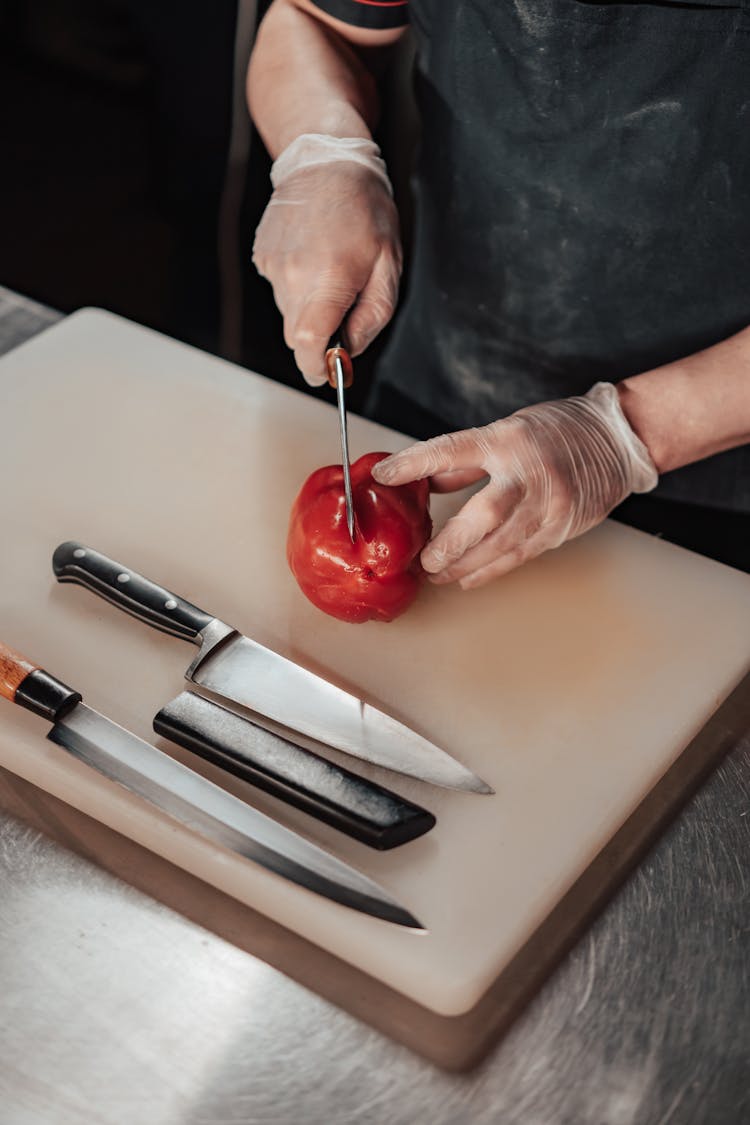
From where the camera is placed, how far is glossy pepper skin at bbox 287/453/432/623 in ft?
4.06

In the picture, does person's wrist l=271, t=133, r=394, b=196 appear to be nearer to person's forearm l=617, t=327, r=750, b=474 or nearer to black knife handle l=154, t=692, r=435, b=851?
person's forearm l=617, t=327, r=750, b=474

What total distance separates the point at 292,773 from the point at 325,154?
881mm

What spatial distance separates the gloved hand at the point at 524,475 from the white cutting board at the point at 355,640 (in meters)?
0.06

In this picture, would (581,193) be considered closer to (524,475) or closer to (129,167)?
(524,475)

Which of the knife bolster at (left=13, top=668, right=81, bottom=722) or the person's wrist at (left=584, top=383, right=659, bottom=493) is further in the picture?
the person's wrist at (left=584, top=383, right=659, bottom=493)

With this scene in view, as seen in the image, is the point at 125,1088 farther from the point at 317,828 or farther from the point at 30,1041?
the point at 317,828

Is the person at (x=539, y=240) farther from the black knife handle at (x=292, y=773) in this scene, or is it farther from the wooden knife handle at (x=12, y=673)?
the wooden knife handle at (x=12, y=673)

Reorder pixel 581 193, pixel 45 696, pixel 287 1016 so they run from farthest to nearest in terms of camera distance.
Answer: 1. pixel 581 193
2. pixel 45 696
3. pixel 287 1016

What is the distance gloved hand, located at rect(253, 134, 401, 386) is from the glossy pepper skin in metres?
0.24

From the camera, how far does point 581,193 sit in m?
1.51

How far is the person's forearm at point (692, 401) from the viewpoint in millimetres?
1394

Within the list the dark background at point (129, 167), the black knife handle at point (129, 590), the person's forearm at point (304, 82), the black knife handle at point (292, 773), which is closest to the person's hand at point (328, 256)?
the person's forearm at point (304, 82)

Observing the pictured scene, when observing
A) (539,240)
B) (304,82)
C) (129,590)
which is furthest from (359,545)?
(304,82)

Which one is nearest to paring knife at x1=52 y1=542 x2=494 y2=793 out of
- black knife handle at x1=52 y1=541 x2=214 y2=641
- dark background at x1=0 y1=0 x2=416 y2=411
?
black knife handle at x1=52 y1=541 x2=214 y2=641
